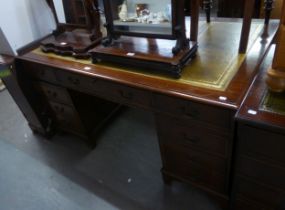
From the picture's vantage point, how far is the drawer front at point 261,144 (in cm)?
78

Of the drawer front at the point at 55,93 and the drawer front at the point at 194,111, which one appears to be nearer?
the drawer front at the point at 194,111

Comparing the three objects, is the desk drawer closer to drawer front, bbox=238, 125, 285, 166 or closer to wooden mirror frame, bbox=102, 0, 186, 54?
wooden mirror frame, bbox=102, 0, 186, 54

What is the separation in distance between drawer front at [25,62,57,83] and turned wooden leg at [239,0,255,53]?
38.4 inches

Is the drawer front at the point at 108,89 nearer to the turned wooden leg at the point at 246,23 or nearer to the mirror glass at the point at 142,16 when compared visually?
the mirror glass at the point at 142,16

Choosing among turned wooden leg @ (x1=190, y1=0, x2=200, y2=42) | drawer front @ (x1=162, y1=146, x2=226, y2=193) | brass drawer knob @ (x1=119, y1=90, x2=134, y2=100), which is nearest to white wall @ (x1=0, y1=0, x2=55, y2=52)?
brass drawer knob @ (x1=119, y1=90, x2=134, y2=100)

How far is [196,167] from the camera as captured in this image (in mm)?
1162

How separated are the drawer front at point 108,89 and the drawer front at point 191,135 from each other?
0.39ft

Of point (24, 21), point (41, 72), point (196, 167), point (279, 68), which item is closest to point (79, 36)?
point (41, 72)

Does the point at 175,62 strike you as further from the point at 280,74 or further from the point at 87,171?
the point at 87,171

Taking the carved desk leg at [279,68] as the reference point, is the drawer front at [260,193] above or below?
below

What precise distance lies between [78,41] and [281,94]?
108 centimetres

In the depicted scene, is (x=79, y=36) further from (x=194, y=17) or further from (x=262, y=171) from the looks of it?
(x=262, y=171)

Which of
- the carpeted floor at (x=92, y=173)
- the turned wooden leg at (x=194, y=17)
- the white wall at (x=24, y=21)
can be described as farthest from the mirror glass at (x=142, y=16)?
the carpeted floor at (x=92, y=173)

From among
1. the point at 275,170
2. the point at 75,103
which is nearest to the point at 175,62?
the point at 275,170
